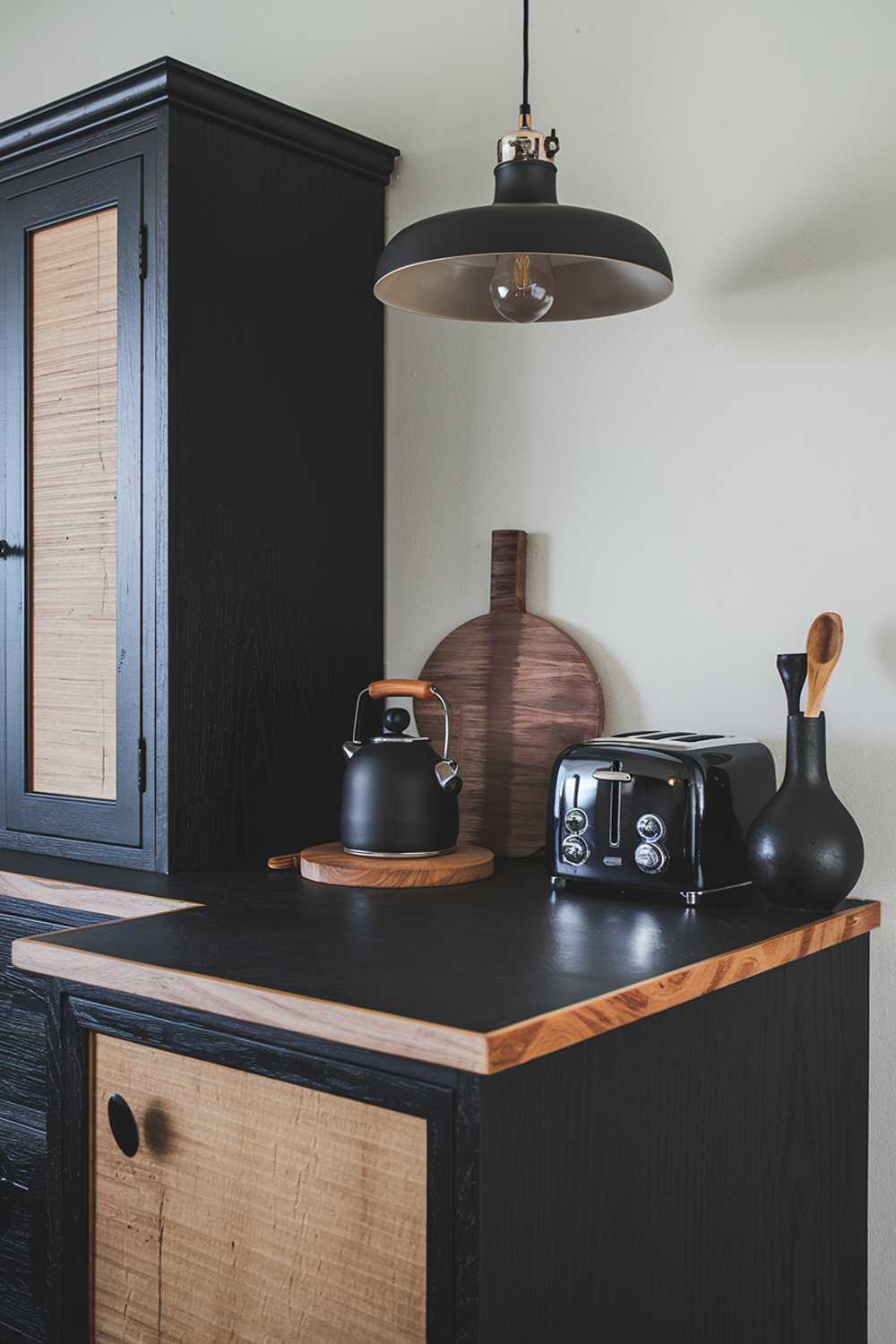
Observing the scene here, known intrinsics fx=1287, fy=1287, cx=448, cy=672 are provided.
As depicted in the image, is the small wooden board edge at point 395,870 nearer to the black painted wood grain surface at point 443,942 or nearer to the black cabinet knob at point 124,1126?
the black painted wood grain surface at point 443,942

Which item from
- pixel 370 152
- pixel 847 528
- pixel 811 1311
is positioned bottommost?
pixel 811 1311

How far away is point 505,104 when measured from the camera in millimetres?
2119

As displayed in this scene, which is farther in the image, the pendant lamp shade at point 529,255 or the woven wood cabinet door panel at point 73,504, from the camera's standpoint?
the woven wood cabinet door panel at point 73,504

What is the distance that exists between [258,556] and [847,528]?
0.90 m

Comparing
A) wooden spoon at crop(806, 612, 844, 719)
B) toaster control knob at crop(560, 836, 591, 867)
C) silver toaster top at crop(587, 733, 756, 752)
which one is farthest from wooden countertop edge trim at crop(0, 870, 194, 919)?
wooden spoon at crop(806, 612, 844, 719)

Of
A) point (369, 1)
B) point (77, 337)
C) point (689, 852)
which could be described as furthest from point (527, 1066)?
point (369, 1)

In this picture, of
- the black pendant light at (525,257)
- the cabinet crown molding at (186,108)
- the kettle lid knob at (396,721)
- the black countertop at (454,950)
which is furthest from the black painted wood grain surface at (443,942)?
the cabinet crown molding at (186,108)

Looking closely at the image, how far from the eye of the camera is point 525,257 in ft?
5.46

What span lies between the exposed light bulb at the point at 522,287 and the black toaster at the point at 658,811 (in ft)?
1.90

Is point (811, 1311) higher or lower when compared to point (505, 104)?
lower

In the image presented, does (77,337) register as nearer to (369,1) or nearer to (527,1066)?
(369,1)

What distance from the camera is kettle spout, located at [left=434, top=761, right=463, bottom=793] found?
184 cm

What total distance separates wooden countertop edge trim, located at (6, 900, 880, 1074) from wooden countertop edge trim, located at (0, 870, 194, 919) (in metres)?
0.26

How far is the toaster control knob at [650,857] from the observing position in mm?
1608
